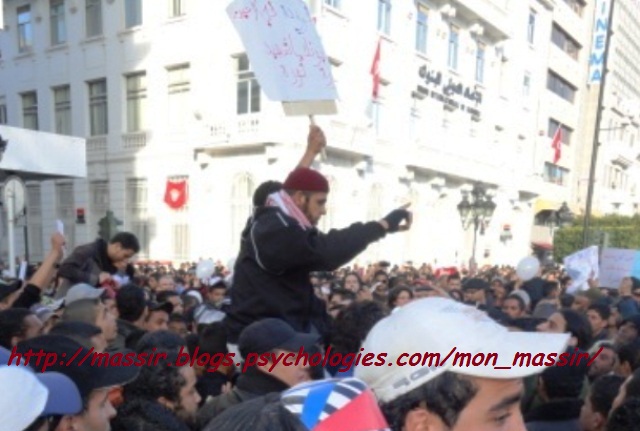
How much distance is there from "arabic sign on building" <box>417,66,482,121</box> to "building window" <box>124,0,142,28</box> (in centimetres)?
1026

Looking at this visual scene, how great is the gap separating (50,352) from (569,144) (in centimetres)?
4186

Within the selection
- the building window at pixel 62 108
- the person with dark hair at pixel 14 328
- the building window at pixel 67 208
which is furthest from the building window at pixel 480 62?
the person with dark hair at pixel 14 328

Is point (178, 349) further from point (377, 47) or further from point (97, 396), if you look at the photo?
point (377, 47)

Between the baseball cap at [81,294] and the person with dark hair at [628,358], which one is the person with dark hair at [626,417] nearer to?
the person with dark hair at [628,358]

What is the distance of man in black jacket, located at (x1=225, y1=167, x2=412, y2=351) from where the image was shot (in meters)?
2.54

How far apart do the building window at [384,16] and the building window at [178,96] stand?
668cm

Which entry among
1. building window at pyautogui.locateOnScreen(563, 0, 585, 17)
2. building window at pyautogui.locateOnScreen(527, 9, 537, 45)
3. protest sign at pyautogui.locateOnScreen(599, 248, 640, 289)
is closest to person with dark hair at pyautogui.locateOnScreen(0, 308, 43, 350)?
protest sign at pyautogui.locateOnScreen(599, 248, 640, 289)

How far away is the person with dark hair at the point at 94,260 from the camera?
15.6 feet

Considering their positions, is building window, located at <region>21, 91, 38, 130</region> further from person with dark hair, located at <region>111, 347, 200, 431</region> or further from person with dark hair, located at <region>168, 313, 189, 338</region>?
person with dark hair, located at <region>111, 347, 200, 431</region>

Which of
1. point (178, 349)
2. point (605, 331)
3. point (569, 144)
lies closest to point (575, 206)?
point (569, 144)

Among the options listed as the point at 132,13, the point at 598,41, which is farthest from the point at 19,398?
the point at 598,41

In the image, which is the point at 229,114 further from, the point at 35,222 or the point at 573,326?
the point at 573,326

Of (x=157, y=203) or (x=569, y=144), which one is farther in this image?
(x=569, y=144)

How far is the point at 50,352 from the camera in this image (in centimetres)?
235
